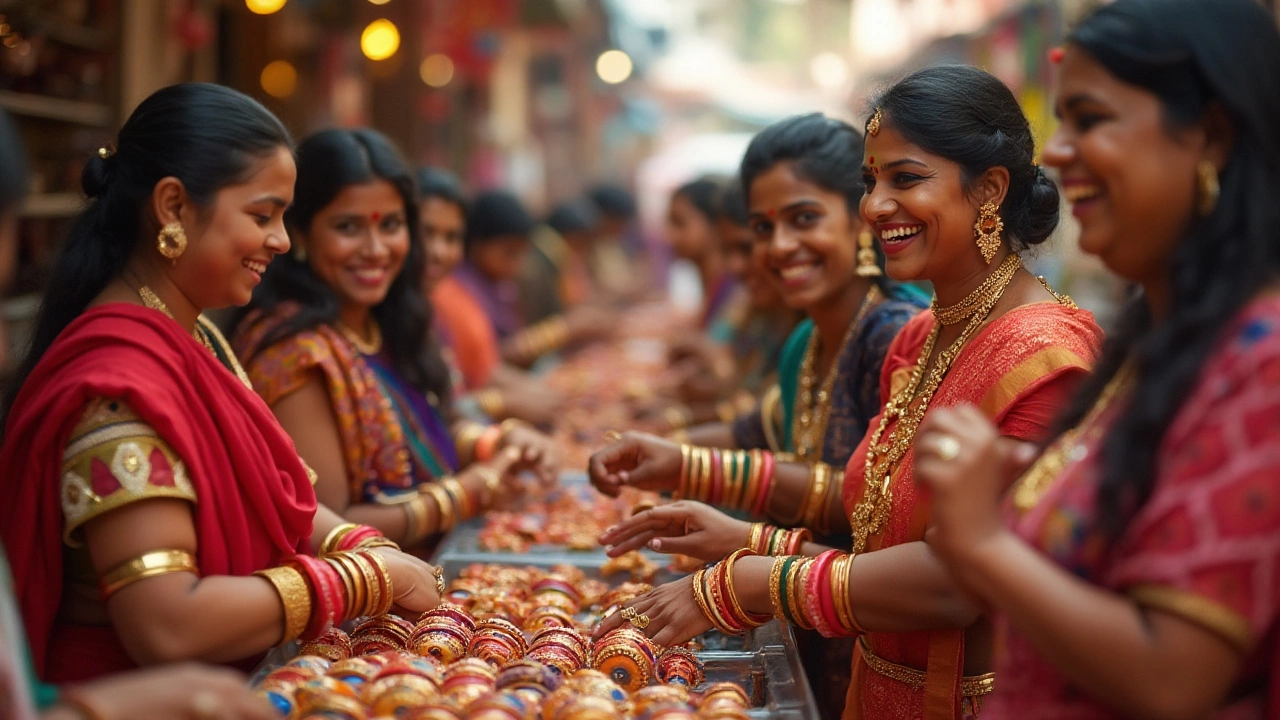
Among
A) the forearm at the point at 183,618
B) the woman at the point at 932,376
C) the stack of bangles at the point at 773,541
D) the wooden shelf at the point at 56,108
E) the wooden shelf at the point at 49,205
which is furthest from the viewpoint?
the wooden shelf at the point at 49,205

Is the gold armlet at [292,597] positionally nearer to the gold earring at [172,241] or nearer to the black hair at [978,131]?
the gold earring at [172,241]

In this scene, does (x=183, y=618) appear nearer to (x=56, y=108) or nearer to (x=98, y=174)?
(x=98, y=174)

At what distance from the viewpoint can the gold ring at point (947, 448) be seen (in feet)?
5.03

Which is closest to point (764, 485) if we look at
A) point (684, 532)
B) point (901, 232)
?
point (684, 532)

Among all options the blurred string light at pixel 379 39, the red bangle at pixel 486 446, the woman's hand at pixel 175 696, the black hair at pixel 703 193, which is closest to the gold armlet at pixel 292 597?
the woman's hand at pixel 175 696

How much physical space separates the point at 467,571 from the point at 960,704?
127 cm

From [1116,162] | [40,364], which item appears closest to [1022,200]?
[1116,162]

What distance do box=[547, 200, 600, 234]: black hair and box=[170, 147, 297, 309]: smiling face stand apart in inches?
331

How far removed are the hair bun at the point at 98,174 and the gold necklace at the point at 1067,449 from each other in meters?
1.84

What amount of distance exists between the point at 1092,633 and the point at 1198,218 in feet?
1.92

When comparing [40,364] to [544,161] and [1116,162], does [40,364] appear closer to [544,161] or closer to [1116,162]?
[1116,162]

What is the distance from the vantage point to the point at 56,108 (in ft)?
16.6

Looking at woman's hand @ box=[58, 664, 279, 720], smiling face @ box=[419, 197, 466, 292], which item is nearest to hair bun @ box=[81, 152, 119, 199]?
woman's hand @ box=[58, 664, 279, 720]

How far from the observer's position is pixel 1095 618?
1.39 m
